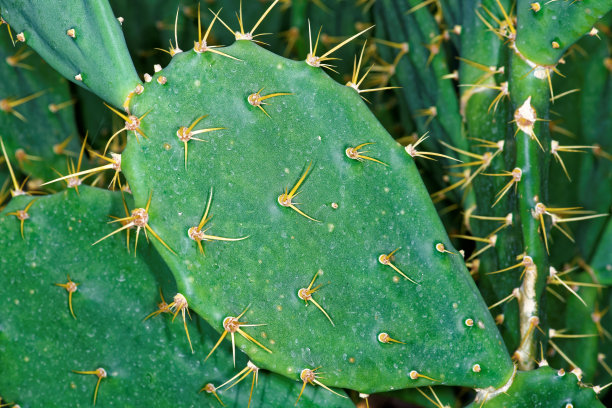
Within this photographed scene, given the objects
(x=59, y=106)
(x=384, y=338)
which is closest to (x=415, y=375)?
(x=384, y=338)

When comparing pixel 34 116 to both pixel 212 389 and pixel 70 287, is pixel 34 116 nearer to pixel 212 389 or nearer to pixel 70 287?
pixel 70 287

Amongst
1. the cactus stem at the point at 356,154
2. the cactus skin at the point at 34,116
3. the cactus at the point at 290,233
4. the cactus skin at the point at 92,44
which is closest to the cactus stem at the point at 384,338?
the cactus at the point at 290,233

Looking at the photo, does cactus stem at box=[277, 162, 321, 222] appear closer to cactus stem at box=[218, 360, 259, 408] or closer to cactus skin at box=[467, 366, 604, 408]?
cactus stem at box=[218, 360, 259, 408]

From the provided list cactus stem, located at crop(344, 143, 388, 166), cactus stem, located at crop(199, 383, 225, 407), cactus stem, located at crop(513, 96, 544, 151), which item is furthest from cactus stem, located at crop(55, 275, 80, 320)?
cactus stem, located at crop(513, 96, 544, 151)

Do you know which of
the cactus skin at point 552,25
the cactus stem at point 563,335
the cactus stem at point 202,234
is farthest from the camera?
the cactus stem at point 563,335

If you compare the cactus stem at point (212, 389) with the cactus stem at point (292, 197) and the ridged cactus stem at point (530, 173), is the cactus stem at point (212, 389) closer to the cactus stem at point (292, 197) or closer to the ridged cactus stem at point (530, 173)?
the cactus stem at point (292, 197)

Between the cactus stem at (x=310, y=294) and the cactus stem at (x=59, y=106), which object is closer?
the cactus stem at (x=310, y=294)
